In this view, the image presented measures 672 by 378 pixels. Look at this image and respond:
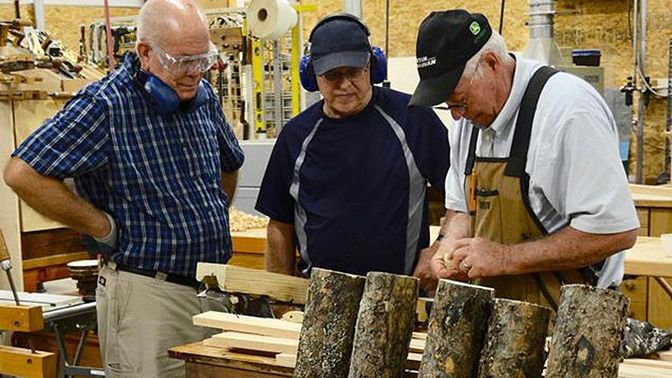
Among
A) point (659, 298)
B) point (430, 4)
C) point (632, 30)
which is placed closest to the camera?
point (659, 298)

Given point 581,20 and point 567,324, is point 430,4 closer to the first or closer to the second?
point 581,20

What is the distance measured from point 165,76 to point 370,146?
2.24 feet

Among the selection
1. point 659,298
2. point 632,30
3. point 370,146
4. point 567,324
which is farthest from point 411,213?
point 632,30

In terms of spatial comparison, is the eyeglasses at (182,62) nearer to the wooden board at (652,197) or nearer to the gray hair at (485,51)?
the gray hair at (485,51)

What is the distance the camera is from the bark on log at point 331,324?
1.86 m

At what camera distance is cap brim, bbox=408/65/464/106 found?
2.09m

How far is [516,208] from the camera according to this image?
2.13 metres

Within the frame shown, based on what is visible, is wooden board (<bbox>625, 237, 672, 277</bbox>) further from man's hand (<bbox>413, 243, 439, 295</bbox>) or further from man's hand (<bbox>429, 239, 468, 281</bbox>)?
man's hand (<bbox>429, 239, 468, 281</bbox>)

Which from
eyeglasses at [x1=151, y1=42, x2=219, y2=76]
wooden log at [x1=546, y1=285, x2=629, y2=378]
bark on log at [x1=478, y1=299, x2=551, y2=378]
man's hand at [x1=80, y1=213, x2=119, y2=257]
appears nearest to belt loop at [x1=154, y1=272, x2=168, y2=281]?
man's hand at [x1=80, y1=213, x2=119, y2=257]

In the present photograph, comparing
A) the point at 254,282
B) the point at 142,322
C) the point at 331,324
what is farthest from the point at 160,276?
the point at 331,324

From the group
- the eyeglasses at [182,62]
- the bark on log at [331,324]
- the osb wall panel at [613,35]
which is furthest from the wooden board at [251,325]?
the osb wall panel at [613,35]

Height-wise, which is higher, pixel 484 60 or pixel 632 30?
pixel 632 30

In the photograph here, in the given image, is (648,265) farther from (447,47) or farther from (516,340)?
(516,340)

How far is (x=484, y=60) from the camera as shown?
2.12 meters
